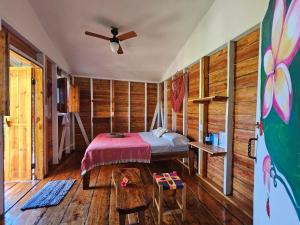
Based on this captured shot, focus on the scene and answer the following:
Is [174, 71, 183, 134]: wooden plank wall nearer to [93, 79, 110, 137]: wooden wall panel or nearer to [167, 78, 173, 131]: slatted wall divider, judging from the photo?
[167, 78, 173, 131]: slatted wall divider

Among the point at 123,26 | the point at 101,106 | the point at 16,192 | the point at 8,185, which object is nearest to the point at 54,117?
the point at 8,185

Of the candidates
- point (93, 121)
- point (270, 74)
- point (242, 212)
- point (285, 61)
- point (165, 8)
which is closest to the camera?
point (285, 61)

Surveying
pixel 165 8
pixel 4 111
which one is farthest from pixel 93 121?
pixel 165 8

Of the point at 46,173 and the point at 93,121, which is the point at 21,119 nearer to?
the point at 46,173

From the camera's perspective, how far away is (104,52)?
418 centimetres

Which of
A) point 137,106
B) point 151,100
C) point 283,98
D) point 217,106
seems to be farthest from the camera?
point 151,100

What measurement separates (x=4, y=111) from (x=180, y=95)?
3245 mm

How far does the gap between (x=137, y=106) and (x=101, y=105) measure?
122cm

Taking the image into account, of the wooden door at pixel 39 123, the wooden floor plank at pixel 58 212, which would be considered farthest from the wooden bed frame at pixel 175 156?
the wooden door at pixel 39 123

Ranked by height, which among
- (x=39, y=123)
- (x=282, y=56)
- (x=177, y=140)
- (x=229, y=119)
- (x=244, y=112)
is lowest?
(x=177, y=140)

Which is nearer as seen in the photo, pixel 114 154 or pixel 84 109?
pixel 114 154

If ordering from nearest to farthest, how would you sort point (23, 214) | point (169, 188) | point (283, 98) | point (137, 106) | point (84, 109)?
point (283, 98) → point (169, 188) → point (23, 214) → point (84, 109) → point (137, 106)

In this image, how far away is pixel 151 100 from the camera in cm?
589

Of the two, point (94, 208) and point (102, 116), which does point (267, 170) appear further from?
point (102, 116)
